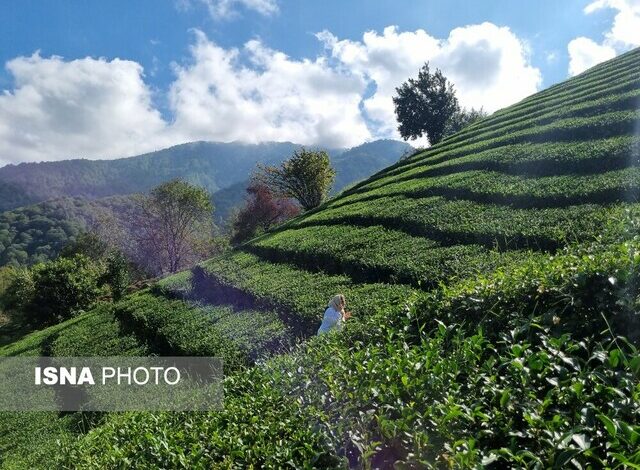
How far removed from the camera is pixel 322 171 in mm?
47219

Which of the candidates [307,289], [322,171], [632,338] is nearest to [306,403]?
[632,338]

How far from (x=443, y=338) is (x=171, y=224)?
54.7 metres

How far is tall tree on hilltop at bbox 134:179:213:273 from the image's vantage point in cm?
5391

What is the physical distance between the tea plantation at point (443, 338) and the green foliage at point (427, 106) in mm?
37594

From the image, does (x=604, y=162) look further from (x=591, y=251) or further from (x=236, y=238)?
(x=236, y=238)

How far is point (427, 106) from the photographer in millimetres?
56531

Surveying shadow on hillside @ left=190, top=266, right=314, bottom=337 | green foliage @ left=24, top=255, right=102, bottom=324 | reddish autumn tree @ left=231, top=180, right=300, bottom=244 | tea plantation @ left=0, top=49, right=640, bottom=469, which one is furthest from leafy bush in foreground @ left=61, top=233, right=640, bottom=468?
reddish autumn tree @ left=231, top=180, right=300, bottom=244

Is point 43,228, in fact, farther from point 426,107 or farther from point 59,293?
point 426,107

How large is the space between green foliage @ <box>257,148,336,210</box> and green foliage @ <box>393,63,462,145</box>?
15.6m

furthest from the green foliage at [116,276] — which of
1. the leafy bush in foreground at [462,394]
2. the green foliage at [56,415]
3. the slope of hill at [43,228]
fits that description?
the slope of hill at [43,228]

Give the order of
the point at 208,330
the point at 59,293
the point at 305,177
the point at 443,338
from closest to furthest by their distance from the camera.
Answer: the point at 443,338, the point at 208,330, the point at 59,293, the point at 305,177

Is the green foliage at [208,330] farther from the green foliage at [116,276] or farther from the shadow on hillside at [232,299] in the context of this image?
the green foliage at [116,276]

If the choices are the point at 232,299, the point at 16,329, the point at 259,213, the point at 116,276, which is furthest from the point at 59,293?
the point at 232,299

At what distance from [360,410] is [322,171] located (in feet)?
145
